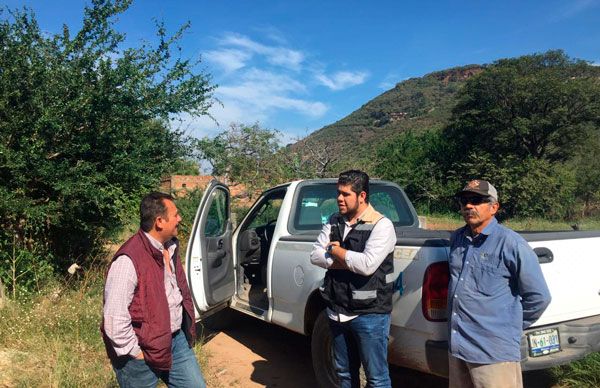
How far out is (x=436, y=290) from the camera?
9.96ft

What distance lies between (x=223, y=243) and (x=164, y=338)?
287 cm

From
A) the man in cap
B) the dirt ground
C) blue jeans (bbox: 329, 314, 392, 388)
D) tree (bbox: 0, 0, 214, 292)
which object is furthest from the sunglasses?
tree (bbox: 0, 0, 214, 292)

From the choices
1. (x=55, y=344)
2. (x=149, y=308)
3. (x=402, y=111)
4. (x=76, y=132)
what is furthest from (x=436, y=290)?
(x=402, y=111)

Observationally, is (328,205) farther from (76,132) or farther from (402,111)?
(402,111)

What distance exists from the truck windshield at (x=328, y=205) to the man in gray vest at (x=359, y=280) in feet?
6.29

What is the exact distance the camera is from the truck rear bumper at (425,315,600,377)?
2.98m

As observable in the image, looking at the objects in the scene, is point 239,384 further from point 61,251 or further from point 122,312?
point 61,251

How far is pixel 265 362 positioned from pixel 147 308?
3040mm

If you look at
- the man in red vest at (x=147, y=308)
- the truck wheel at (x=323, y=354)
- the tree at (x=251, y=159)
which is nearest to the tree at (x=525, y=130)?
the tree at (x=251, y=159)

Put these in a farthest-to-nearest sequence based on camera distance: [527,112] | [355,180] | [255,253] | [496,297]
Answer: [527,112]
[255,253]
[355,180]
[496,297]

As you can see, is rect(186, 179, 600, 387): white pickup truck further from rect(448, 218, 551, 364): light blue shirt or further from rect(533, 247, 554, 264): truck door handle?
rect(448, 218, 551, 364): light blue shirt

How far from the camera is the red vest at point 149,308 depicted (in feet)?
7.82

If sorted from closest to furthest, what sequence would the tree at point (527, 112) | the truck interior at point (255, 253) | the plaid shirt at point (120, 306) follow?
the plaid shirt at point (120, 306)
the truck interior at point (255, 253)
the tree at point (527, 112)

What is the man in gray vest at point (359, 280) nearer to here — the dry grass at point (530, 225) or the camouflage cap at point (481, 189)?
the camouflage cap at point (481, 189)
